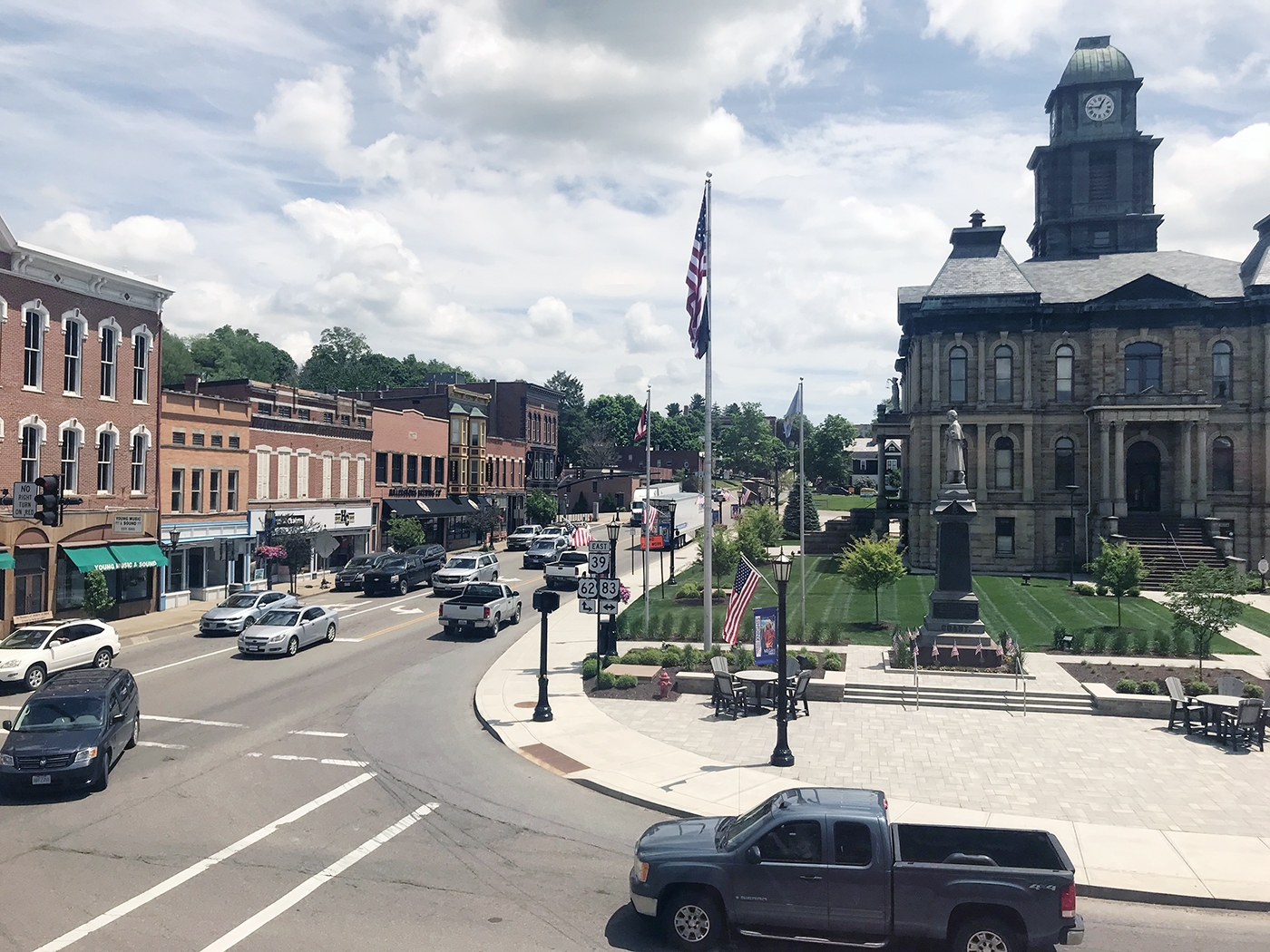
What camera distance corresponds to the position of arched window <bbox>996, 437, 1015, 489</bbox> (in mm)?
50719

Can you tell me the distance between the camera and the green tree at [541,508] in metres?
76.8

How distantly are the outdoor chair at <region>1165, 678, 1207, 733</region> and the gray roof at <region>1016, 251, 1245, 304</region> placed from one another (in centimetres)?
3530

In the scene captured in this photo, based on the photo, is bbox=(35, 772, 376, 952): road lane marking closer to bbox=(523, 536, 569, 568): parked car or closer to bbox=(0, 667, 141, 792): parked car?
bbox=(0, 667, 141, 792): parked car

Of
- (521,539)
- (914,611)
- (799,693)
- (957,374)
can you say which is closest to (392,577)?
(521,539)

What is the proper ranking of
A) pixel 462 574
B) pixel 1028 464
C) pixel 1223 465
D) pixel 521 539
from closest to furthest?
pixel 462 574, pixel 1223 465, pixel 1028 464, pixel 521 539

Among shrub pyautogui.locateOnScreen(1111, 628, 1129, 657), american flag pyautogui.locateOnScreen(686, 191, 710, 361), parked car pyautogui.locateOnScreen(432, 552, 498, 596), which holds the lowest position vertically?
shrub pyautogui.locateOnScreen(1111, 628, 1129, 657)

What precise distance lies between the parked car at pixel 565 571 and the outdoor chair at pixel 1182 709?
2835 cm

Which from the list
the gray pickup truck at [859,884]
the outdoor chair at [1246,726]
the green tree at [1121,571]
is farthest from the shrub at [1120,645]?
the gray pickup truck at [859,884]

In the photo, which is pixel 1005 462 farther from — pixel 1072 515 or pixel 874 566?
pixel 874 566

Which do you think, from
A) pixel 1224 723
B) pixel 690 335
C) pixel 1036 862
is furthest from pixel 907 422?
pixel 1036 862

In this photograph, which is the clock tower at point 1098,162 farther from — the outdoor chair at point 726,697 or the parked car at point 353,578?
the outdoor chair at point 726,697

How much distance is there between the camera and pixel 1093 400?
49219mm

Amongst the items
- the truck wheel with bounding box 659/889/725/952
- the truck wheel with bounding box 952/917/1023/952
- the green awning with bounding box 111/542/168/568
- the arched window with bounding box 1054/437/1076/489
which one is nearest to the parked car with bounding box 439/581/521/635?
the green awning with bounding box 111/542/168/568

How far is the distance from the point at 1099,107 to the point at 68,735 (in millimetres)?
65436
